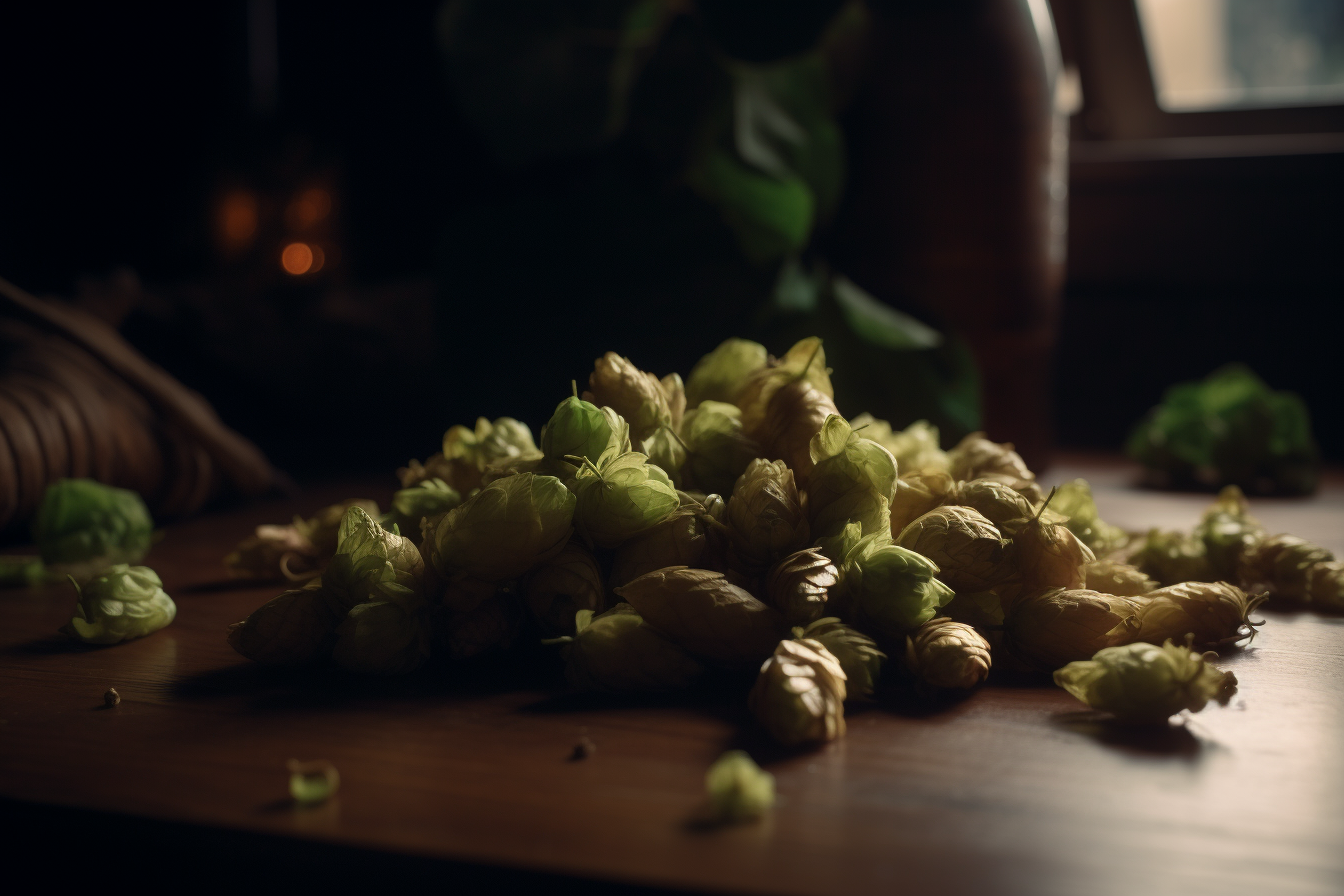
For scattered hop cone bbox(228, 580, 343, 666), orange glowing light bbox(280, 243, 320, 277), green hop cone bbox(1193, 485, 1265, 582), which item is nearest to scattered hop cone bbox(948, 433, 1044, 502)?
green hop cone bbox(1193, 485, 1265, 582)

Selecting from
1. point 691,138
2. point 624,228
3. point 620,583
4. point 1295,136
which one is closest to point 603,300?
point 624,228

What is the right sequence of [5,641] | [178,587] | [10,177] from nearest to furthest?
[5,641] < [178,587] < [10,177]

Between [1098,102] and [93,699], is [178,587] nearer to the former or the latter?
[93,699]

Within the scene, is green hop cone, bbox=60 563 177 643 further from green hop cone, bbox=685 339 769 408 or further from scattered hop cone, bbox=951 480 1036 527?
scattered hop cone, bbox=951 480 1036 527

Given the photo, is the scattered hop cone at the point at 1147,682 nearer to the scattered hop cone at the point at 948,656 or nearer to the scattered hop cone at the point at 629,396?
the scattered hop cone at the point at 948,656

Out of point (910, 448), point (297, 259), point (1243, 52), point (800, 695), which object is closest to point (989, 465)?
point (910, 448)

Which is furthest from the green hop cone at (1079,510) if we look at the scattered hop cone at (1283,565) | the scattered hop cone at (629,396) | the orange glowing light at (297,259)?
the orange glowing light at (297,259)
